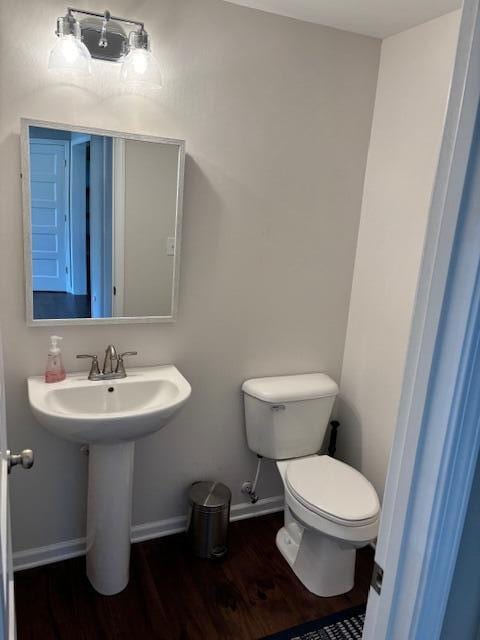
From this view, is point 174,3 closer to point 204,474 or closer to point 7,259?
point 7,259

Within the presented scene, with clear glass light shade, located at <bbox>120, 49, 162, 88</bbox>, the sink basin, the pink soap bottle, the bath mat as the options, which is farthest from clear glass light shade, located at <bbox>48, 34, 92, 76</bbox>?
the bath mat

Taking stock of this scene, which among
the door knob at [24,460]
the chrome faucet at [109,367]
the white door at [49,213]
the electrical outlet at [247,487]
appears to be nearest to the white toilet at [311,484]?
the electrical outlet at [247,487]

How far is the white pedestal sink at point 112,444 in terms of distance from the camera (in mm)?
1710

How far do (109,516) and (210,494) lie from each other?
19.3 inches

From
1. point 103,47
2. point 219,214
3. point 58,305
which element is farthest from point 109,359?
point 103,47

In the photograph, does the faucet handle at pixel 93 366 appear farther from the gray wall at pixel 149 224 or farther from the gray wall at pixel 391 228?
the gray wall at pixel 391 228

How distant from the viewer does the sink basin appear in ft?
5.11

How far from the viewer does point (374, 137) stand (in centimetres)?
216

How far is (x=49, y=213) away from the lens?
1711 mm

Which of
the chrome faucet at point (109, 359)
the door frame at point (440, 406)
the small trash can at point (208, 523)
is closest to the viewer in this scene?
the door frame at point (440, 406)

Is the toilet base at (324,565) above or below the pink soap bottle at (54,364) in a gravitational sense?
below

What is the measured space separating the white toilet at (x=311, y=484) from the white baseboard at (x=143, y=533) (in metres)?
0.21

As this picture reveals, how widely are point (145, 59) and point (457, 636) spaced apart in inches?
71.0

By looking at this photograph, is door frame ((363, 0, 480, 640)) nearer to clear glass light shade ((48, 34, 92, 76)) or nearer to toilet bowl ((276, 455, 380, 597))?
toilet bowl ((276, 455, 380, 597))
